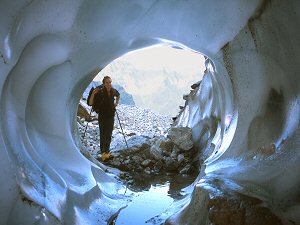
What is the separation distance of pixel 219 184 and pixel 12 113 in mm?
2178

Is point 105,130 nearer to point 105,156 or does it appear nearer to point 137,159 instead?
point 105,156

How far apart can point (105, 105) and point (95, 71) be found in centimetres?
140

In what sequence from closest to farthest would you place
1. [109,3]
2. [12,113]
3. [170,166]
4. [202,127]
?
1. [12,113]
2. [109,3]
3. [170,166]
4. [202,127]

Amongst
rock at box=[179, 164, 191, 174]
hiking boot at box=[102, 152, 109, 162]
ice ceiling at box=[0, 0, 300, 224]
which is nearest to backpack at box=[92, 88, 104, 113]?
hiking boot at box=[102, 152, 109, 162]

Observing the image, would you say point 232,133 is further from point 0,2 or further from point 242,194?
Answer: point 0,2

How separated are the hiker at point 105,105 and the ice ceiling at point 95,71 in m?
1.17

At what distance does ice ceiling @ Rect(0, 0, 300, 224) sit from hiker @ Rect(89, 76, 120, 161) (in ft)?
3.84

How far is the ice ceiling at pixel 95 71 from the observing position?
2668 mm

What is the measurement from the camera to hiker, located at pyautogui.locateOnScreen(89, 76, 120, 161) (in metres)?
6.20

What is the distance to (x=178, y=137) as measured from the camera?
7234 mm

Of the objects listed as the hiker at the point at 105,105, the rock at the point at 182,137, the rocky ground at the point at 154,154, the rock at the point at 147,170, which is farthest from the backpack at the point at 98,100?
the rock at the point at 182,137

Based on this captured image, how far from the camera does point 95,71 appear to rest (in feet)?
16.4

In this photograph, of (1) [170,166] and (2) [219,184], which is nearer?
(2) [219,184]

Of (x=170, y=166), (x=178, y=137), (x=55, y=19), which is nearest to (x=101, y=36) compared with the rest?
(x=55, y=19)
